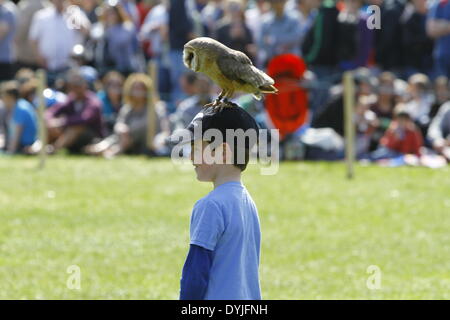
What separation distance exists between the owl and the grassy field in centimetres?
392

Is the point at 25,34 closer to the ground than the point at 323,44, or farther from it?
farther from it

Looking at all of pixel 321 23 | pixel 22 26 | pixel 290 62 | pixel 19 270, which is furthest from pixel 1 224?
pixel 22 26

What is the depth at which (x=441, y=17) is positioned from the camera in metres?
15.5

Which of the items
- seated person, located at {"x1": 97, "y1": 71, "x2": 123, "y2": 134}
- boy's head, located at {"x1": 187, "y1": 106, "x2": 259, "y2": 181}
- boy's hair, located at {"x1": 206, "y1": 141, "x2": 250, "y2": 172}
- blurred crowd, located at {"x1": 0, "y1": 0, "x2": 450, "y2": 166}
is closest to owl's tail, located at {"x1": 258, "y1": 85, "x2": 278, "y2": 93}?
boy's head, located at {"x1": 187, "y1": 106, "x2": 259, "y2": 181}

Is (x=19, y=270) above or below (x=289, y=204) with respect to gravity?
below

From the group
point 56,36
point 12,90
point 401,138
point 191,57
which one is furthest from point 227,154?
point 56,36

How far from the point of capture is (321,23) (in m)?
15.8

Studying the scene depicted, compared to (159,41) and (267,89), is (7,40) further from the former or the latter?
(267,89)

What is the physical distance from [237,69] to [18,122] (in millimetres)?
11272

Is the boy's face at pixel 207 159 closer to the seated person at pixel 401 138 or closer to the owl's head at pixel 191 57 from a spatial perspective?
the owl's head at pixel 191 57

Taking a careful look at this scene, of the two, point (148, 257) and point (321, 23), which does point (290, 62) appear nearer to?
point (321, 23)

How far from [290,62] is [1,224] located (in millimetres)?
5415
